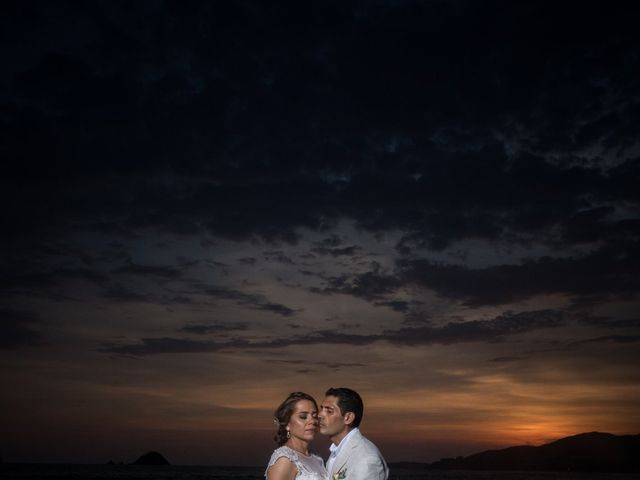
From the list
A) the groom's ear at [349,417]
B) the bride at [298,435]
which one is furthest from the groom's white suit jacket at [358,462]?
the bride at [298,435]

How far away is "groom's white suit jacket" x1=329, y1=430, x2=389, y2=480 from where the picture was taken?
651 centimetres

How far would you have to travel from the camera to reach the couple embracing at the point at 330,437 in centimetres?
665

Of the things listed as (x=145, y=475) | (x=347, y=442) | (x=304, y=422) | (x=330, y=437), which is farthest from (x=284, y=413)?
(x=145, y=475)

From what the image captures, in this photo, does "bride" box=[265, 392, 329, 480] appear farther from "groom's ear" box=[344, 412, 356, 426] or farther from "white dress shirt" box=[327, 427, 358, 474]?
"groom's ear" box=[344, 412, 356, 426]

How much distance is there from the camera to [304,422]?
732 centimetres

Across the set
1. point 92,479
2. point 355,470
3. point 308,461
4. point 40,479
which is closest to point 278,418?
point 308,461

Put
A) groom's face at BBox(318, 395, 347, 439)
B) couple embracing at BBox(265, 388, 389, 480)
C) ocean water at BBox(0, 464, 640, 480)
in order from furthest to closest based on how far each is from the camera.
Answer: ocean water at BBox(0, 464, 640, 480), groom's face at BBox(318, 395, 347, 439), couple embracing at BBox(265, 388, 389, 480)

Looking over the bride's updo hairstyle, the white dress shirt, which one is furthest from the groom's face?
the bride's updo hairstyle

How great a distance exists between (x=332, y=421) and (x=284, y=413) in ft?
2.03

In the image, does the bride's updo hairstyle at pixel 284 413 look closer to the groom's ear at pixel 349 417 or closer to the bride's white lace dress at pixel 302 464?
the bride's white lace dress at pixel 302 464

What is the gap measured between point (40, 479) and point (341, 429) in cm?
8283

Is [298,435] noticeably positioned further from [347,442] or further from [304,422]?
[347,442]

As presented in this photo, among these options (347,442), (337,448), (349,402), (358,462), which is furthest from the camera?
(349,402)

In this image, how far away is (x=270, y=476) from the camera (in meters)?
6.94
